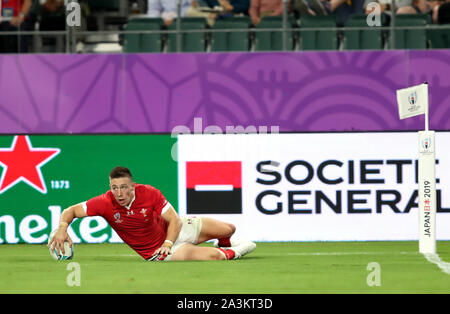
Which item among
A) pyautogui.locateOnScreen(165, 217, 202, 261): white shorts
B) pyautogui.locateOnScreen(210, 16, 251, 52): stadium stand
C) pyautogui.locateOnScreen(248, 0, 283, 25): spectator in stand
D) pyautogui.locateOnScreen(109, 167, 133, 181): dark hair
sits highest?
pyautogui.locateOnScreen(248, 0, 283, 25): spectator in stand

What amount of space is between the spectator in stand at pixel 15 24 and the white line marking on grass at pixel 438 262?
879cm

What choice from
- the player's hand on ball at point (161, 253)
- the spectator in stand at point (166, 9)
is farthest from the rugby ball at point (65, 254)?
the spectator in stand at point (166, 9)

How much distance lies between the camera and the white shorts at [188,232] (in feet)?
34.2

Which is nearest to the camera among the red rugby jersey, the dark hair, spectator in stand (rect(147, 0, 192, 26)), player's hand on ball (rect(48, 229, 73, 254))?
player's hand on ball (rect(48, 229, 73, 254))

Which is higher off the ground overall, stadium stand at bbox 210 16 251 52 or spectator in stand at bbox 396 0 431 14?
spectator in stand at bbox 396 0 431 14

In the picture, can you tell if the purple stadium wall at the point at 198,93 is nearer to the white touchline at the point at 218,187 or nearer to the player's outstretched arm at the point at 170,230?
the white touchline at the point at 218,187

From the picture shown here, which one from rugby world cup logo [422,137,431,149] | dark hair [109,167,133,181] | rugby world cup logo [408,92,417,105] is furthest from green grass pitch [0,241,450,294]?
rugby world cup logo [408,92,417,105]

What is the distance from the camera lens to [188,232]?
1045cm

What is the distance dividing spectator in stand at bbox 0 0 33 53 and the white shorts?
7.13 m

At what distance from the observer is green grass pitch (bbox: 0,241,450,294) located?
7.74 m

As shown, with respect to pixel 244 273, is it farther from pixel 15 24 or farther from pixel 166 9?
pixel 15 24

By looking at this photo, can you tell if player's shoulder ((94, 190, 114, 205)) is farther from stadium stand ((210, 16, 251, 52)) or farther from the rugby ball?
stadium stand ((210, 16, 251, 52))

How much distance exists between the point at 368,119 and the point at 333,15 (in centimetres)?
201

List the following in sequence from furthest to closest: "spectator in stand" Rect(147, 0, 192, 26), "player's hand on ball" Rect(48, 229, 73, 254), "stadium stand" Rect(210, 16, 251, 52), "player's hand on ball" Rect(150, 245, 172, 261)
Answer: "spectator in stand" Rect(147, 0, 192, 26), "stadium stand" Rect(210, 16, 251, 52), "player's hand on ball" Rect(150, 245, 172, 261), "player's hand on ball" Rect(48, 229, 73, 254)
